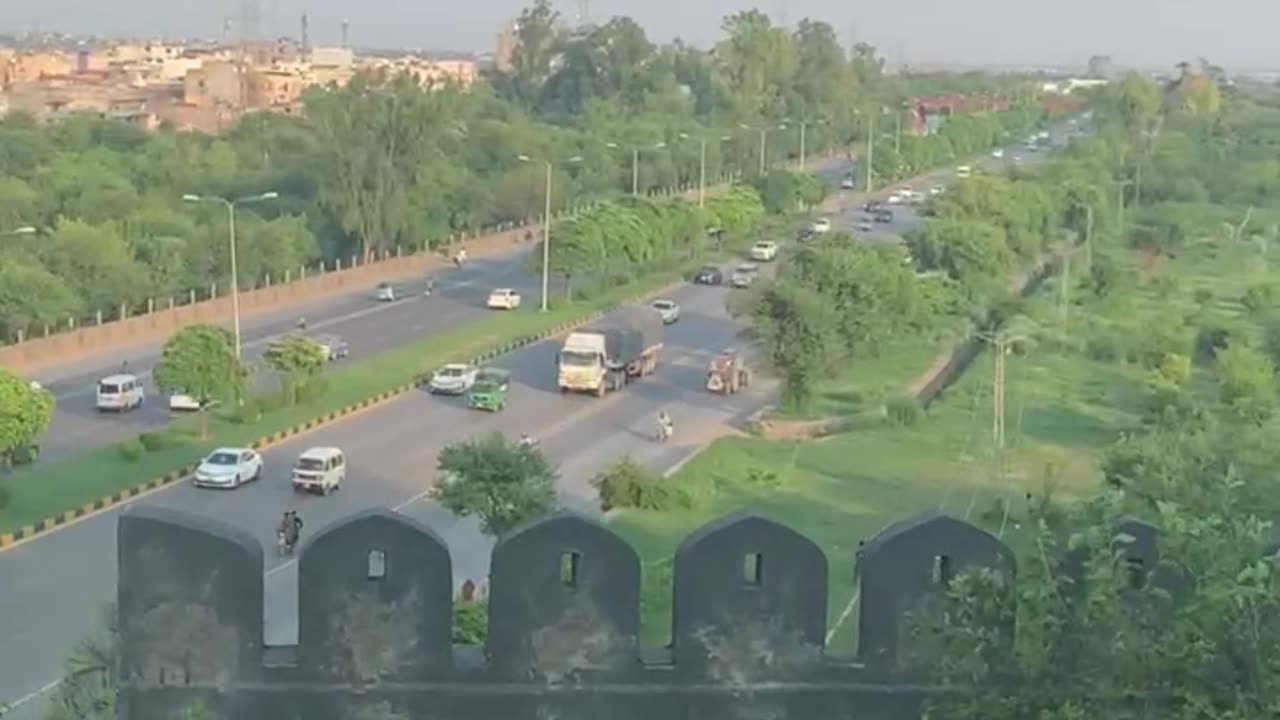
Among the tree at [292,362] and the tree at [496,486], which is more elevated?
the tree at [496,486]

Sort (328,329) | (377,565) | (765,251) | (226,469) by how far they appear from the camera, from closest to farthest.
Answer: (377,565)
(226,469)
(328,329)
(765,251)

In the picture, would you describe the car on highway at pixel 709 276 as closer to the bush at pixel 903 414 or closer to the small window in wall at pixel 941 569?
the bush at pixel 903 414

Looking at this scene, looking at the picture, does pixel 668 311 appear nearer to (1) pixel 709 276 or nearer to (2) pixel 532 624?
(1) pixel 709 276

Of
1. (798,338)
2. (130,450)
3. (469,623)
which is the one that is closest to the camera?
(469,623)

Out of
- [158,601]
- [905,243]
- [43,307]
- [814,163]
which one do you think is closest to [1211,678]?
[158,601]

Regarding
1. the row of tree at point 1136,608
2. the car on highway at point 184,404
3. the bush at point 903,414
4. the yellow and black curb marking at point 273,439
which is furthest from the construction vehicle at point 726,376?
the row of tree at point 1136,608

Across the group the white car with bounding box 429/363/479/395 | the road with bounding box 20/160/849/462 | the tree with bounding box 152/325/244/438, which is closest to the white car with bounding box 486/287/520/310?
the road with bounding box 20/160/849/462

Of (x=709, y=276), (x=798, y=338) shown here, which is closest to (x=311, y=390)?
(x=798, y=338)
